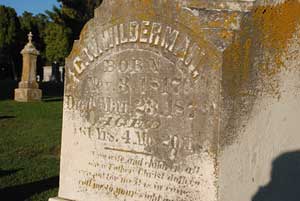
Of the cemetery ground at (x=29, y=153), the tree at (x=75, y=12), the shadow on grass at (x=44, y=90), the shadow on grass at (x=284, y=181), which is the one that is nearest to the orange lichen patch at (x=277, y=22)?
the shadow on grass at (x=284, y=181)

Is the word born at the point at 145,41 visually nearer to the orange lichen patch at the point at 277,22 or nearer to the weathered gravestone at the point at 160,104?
the weathered gravestone at the point at 160,104

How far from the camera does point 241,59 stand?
3281 mm

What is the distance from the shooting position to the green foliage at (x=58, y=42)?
128 ft

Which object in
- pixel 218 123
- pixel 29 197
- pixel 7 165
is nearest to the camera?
pixel 218 123

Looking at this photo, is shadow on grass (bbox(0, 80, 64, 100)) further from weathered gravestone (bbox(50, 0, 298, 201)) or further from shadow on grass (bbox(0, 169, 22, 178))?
weathered gravestone (bbox(50, 0, 298, 201))

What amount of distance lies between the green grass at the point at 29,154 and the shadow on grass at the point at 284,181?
3.66m

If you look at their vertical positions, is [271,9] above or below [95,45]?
above

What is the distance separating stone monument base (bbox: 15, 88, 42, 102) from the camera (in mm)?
21516

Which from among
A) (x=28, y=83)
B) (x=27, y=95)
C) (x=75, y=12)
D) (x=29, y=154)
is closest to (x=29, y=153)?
(x=29, y=154)

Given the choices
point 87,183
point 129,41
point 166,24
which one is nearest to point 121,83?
point 129,41

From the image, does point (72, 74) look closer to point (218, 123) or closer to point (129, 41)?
point (129, 41)

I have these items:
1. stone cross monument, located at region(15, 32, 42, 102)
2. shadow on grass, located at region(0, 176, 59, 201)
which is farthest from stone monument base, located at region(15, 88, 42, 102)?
shadow on grass, located at region(0, 176, 59, 201)

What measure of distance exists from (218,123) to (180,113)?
0.92ft

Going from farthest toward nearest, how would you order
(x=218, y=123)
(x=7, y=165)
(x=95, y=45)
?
(x=7, y=165) → (x=95, y=45) → (x=218, y=123)
